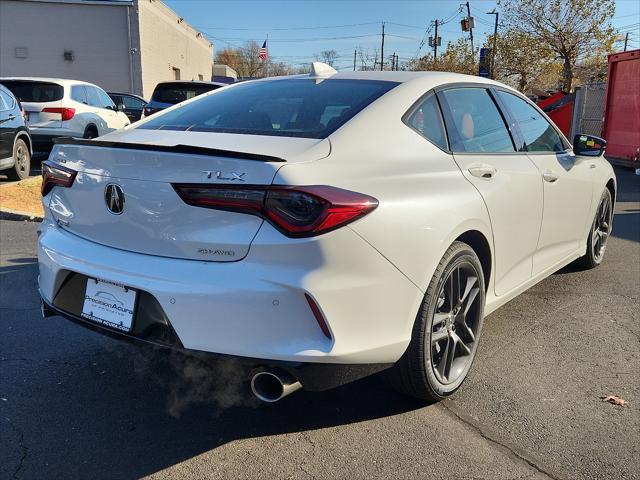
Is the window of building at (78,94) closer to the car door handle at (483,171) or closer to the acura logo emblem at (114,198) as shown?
the acura logo emblem at (114,198)

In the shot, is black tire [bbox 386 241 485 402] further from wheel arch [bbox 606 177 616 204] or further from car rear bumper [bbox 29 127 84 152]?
car rear bumper [bbox 29 127 84 152]

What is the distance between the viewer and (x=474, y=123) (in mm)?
3385

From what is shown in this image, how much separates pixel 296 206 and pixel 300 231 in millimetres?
97

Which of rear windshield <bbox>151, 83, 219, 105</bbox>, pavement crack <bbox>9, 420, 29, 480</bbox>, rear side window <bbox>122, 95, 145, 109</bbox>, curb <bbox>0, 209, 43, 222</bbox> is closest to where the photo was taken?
pavement crack <bbox>9, 420, 29, 480</bbox>

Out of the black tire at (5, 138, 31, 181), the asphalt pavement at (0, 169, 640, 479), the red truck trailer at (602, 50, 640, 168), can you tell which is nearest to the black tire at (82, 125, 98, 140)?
the black tire at (5, 138, 31, 181)

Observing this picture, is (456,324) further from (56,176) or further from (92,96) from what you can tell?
(92,96)

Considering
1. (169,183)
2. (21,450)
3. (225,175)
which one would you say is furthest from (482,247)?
(21,450)

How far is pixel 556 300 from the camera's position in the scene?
461 centimetres

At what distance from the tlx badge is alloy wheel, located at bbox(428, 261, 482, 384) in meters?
1.12

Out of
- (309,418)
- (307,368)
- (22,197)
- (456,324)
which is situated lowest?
(309,418)

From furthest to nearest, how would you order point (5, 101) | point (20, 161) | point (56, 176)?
point (20, 161)
point (5, 101)
point (56, 176)

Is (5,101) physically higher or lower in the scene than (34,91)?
lower

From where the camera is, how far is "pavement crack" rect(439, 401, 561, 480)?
2455 millimetres

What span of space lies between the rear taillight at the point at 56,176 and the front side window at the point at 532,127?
2665 millimetres
